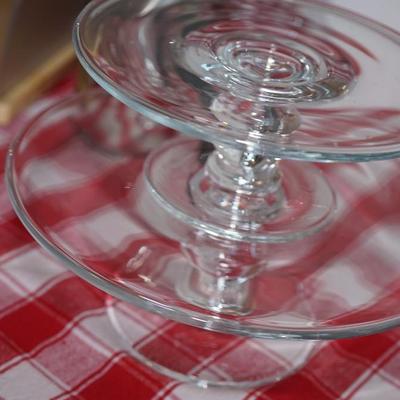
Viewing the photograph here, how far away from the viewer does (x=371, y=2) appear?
78 cm

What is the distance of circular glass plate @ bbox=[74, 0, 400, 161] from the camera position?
392 mm

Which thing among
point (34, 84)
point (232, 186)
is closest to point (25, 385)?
point (232, 186)

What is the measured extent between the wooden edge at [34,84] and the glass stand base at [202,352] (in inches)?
9.5

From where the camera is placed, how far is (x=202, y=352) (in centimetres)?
50

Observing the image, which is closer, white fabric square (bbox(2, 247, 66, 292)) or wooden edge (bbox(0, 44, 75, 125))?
white fabric square (bbox(2, 247, 66, 292))

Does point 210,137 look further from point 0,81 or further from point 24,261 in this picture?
point 0,81

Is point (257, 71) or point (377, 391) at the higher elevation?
Answer: point (257, 71)

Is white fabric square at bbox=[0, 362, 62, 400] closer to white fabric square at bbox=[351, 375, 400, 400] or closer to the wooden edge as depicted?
white fabric square at bbox=[351, 375, 400, 400]

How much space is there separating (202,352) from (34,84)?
0.35 meters

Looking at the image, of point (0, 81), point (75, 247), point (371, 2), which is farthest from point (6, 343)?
point (371, 2)

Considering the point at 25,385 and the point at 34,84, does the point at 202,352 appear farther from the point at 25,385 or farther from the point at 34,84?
the point at 34,84

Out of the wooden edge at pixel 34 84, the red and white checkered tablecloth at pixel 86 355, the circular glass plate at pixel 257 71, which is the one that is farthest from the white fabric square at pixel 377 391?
the wooden edge at pixel 34 84

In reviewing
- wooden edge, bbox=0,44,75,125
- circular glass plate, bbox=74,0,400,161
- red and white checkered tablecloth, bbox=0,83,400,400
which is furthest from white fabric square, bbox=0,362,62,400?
wooden edge, bbox=0,44,75,125

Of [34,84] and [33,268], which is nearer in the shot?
[33,268]
